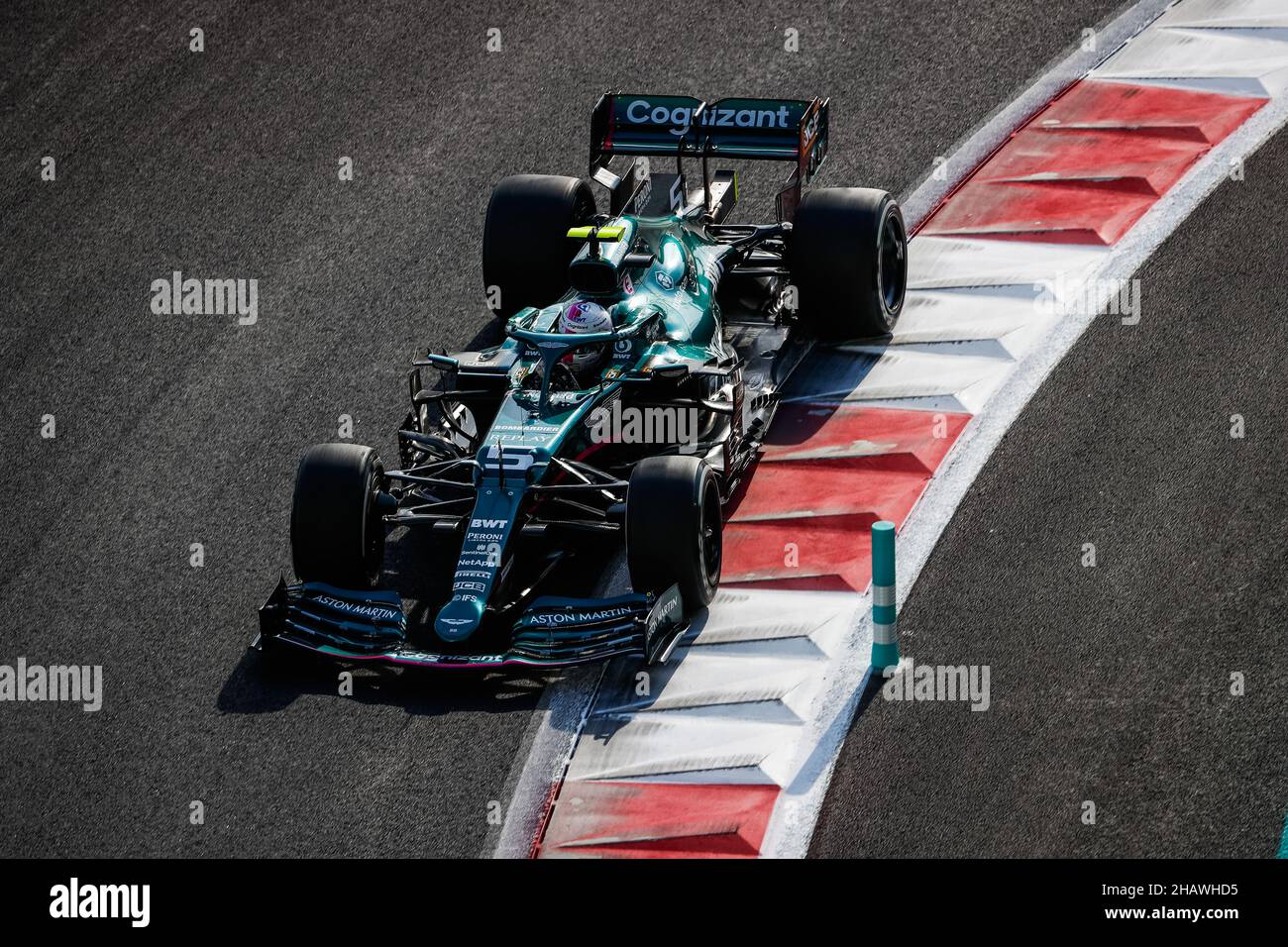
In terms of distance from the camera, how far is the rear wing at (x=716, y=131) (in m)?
14.5

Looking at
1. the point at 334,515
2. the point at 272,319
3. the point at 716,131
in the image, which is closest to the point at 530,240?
the point at 716,131

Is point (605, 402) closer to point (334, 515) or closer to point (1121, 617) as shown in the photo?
point (334, 515)

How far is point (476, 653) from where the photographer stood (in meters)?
11.3

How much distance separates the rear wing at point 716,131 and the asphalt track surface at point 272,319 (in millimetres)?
1464

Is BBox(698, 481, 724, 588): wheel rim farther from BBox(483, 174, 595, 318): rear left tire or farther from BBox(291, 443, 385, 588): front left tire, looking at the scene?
BBox(483, 174, 595, 318): rear left tire

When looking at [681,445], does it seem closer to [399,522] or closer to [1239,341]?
[399,522]

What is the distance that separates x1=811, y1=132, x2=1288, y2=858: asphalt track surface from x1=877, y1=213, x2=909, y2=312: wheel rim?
156 cm

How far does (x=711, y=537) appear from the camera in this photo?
11711 mm

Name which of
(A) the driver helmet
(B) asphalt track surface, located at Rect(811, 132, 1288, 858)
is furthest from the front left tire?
(B) asphalt track surface, located at Rect(811, 132, 1288, 858)

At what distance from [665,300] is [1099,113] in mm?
5698

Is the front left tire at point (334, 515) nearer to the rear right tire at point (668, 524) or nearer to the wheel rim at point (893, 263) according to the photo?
the rear right tire at point (668, 524)

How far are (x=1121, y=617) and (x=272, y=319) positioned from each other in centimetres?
759

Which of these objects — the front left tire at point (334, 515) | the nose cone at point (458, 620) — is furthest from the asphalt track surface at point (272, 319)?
the front left tire at point (334, 515)

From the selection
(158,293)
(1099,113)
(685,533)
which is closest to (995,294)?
(1099,113)
